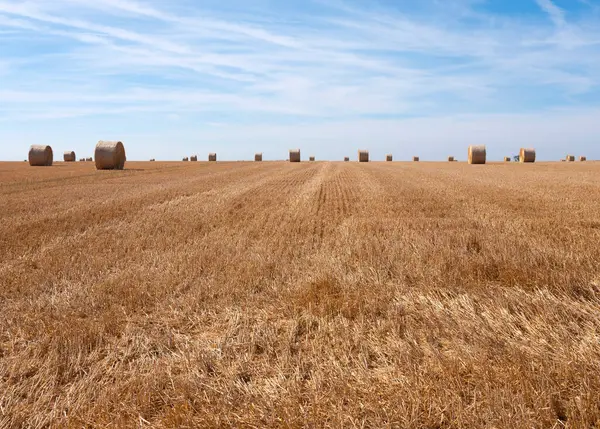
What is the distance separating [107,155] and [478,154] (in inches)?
1292

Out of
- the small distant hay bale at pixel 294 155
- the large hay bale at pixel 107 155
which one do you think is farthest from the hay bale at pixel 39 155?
the small distant hay bale at pixel 294 155

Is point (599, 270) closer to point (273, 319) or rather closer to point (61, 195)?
point (273, 319)

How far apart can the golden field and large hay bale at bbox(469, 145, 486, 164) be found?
1497 inches

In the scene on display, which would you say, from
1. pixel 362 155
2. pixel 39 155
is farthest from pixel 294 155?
pixel 39 155

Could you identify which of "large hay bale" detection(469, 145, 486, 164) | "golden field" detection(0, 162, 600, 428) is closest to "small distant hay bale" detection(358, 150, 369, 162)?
"large hay bale" detection(469, 145, 486, 164)

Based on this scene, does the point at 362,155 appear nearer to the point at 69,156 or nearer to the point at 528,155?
the point at 528,155

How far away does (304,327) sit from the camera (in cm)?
415

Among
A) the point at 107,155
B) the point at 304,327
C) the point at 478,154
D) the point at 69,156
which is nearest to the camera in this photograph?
the point at 304,327

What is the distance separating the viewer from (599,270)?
530cm

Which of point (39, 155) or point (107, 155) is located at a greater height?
point (39, 155)

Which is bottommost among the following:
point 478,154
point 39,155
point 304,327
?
point 304,327

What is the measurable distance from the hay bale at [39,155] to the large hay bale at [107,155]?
31.1ft

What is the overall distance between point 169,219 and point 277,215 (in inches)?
96.0

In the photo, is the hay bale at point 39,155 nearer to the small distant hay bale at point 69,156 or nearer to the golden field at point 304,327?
the small distant hay bale at point 69,156
